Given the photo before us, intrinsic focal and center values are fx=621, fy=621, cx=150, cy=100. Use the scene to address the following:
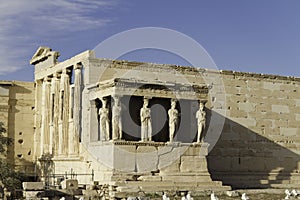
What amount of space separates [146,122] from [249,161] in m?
7.99

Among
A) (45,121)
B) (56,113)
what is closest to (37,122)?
(45,121)

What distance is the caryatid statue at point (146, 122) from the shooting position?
742 inches

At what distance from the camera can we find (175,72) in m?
23.8

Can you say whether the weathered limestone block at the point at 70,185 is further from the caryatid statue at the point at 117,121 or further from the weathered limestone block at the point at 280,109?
the weathered limestone block at the point at 280,109

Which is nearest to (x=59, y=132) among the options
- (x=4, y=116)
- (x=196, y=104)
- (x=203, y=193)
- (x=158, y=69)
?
(x=4, y=116)

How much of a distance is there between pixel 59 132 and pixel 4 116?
108 inches

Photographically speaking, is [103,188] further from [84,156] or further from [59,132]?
[59,132]

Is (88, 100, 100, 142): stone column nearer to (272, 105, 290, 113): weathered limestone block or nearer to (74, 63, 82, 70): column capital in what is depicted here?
(74, 63, 82, 70): column capital

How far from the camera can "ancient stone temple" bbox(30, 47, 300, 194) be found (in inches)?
733

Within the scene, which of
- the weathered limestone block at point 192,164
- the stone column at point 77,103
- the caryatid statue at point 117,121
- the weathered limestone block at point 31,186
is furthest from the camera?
the stone column at point 77,103

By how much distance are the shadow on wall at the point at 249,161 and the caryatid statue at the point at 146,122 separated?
19.4 feet

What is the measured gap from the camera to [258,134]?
2581cm

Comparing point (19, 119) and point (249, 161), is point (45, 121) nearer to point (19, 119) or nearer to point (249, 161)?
point (19, 119)

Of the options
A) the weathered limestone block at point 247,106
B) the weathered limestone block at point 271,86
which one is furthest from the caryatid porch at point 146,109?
the weathered limestone block at point 271,86
